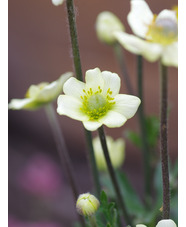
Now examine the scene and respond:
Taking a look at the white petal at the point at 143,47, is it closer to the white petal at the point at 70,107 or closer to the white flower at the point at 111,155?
the white petal at the point at 70,107

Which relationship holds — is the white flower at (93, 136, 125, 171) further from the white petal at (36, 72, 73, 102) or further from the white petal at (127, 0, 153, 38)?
the white petal at (127, 0, 153, 38)

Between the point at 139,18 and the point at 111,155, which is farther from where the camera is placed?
the point at 111,155

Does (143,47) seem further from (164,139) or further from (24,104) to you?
(24,104)

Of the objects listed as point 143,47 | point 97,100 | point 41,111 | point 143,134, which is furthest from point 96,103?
point 41,111

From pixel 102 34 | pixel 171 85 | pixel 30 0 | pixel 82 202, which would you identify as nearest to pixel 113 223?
pixel 82 202

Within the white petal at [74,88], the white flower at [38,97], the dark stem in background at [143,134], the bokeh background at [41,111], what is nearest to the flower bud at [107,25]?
the dark stem in background at [143,134]
